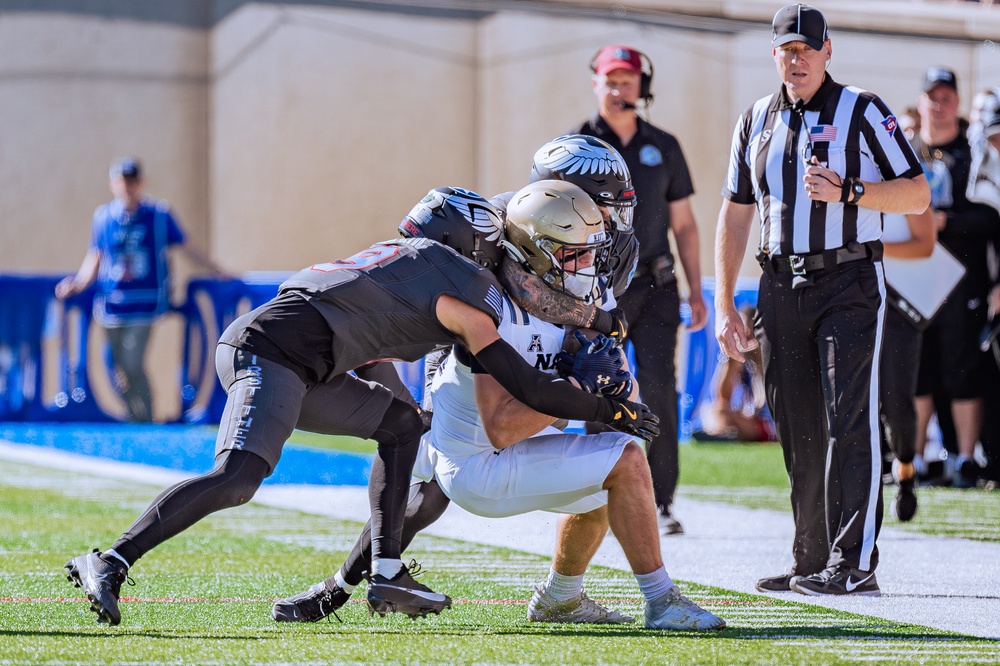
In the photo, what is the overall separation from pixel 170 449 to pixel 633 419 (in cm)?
714

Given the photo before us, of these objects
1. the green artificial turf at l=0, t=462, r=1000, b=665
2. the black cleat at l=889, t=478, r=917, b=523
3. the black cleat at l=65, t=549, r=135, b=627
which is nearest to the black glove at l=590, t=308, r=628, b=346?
the green artificial turf at l=0, t=462, r=1000, b=665

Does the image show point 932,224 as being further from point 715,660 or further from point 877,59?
point 877,59

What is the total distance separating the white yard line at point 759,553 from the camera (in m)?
5.07

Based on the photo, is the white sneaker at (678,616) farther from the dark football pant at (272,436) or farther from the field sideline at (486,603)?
the dark football pant at (272,436)

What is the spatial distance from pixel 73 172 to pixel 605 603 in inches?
516

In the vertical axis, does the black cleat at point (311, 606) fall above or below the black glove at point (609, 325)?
below

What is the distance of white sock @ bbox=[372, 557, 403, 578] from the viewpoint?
451 centimetres

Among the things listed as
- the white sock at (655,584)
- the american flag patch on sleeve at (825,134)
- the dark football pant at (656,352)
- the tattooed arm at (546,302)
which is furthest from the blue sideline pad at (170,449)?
the white sock at (655,584)

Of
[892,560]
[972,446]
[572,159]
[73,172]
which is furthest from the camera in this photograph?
[73,172]

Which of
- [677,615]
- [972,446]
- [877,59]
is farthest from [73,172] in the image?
[677,615]

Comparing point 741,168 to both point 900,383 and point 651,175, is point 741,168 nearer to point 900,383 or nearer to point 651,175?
point 651,175

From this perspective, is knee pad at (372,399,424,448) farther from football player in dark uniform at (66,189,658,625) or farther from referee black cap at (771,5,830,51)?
referee black cap at (771,5,830,51)

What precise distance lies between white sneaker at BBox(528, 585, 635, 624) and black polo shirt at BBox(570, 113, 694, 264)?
2564 mm

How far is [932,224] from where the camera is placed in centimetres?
644
